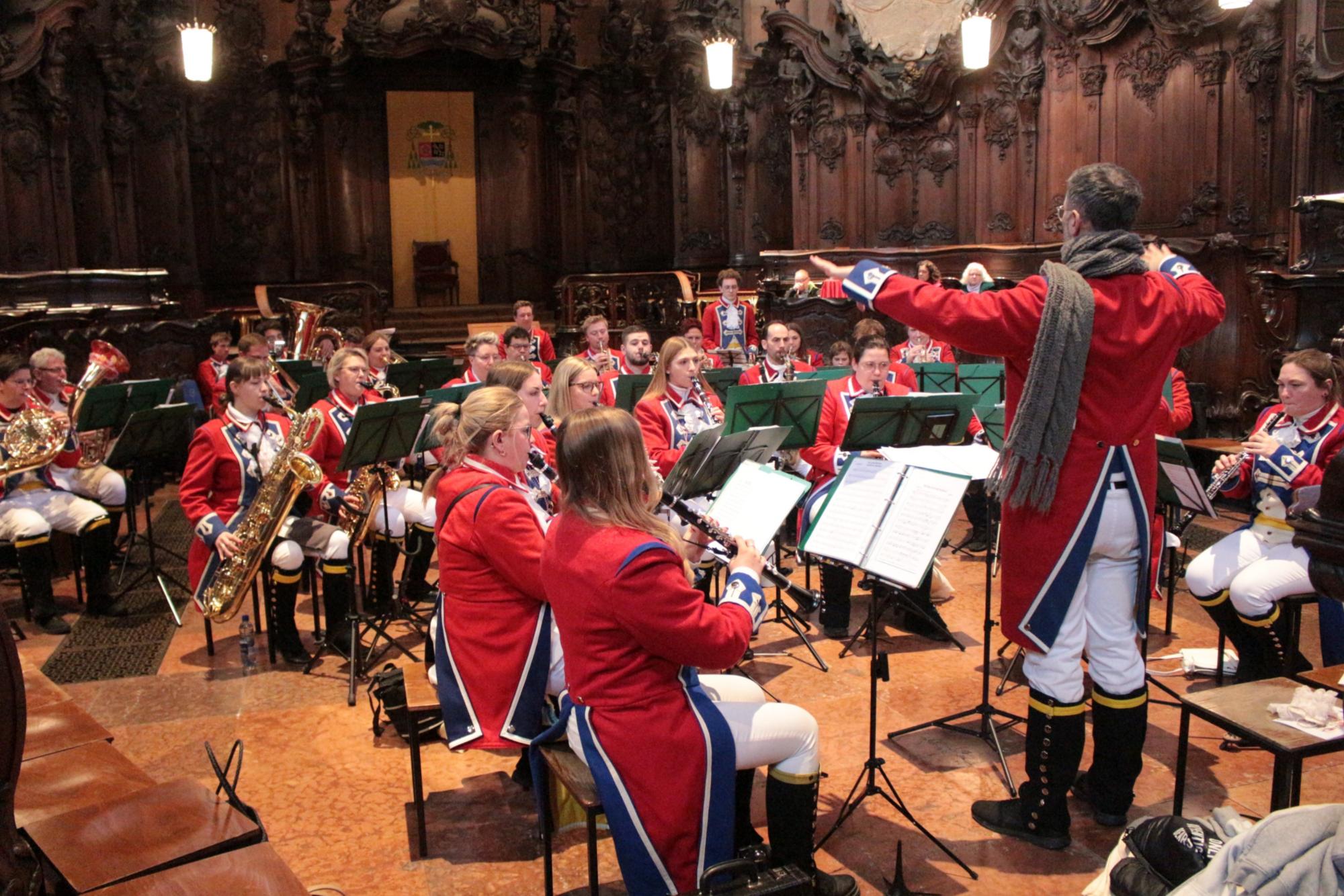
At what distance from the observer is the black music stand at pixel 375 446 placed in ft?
18.9

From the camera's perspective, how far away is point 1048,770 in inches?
155

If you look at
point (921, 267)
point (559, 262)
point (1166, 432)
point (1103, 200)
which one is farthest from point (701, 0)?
point (1103, 200)

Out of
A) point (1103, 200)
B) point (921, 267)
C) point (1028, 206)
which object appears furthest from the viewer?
point (1028, 206)

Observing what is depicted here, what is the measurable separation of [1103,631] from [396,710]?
303 centimetres

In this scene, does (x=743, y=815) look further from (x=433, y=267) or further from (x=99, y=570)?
(x=433, y=267)

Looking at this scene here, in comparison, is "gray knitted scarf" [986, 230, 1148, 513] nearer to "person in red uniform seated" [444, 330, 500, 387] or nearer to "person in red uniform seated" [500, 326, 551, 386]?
"person in red uniform seated" [444, 330, 500, 387]

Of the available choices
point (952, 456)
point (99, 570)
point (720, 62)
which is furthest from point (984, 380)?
point (99, 570)

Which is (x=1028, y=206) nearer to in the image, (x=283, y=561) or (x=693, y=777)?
(x=283, y=561)

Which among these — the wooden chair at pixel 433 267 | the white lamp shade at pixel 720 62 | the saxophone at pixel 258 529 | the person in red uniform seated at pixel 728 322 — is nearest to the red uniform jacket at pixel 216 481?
the saxophone at pixel 258 529

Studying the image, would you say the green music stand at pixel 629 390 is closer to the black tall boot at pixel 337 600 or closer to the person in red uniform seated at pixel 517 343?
the person in red uniform seated at pixel 517 343

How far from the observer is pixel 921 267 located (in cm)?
1023

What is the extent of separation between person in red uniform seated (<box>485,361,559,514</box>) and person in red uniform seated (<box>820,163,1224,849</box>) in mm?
1506

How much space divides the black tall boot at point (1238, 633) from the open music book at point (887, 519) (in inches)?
71.9

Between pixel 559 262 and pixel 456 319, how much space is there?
1916mm
